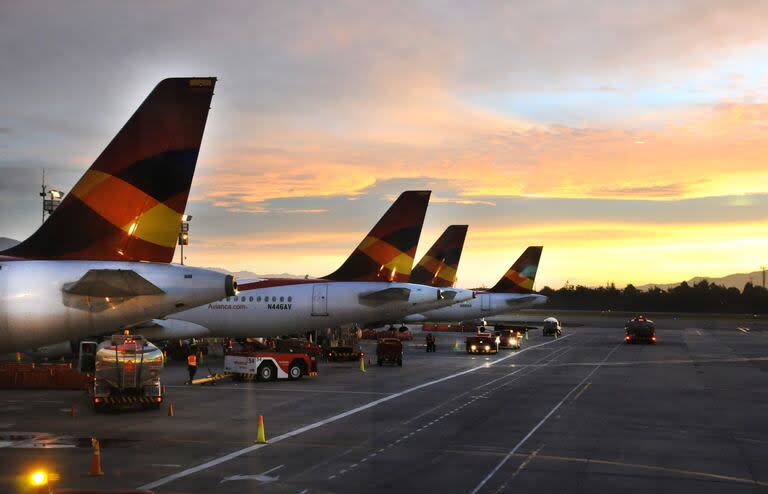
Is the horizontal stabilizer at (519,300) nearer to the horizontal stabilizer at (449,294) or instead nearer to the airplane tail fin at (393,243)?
the horizontal stabilizer at (449,294)

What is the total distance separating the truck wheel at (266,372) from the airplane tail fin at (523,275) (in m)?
63.4

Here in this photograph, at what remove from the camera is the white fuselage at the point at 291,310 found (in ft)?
174

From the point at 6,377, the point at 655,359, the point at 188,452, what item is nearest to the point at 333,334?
the point at 655,359

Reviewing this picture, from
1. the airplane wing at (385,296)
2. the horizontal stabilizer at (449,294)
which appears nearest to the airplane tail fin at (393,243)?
the airplane wing at (385,296)

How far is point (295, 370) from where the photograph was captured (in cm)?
4481

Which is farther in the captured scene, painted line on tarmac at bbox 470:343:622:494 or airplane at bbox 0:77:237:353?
airplane at bbox 0:77:237:353

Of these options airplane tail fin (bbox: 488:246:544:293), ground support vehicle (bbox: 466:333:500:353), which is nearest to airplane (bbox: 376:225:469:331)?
ground support vehicle (bbox: 466:333:500:353)

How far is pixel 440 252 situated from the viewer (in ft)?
280

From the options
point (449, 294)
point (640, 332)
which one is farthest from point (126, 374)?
point (640, 332)

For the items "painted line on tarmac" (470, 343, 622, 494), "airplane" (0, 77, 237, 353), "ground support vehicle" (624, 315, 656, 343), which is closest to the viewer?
"painted line on tarmac" (470, 343, 622, 494)

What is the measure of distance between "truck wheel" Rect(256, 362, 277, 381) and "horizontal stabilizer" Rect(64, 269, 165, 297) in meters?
24.5

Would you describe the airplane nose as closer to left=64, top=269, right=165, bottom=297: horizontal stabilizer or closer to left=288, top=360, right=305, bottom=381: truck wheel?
left=64, top=269, right=165, bottom=297: horizontal stabilizer

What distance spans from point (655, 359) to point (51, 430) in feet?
156

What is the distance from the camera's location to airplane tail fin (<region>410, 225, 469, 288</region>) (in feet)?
279
